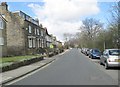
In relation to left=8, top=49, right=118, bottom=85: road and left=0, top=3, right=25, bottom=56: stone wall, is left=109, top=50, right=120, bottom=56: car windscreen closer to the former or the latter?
left=8, top=49, right=118, bottom=85: road

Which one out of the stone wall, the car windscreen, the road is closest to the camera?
the road

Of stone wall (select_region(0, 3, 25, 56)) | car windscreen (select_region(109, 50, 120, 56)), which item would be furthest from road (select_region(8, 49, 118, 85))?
stone wall (select_region(0, 3, 25, 56))

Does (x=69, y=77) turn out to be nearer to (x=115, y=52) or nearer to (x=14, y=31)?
(x=115, y=52)

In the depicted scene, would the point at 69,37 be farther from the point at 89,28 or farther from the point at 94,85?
the point at 94,85

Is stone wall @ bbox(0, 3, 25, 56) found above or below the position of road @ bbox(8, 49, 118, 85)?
above

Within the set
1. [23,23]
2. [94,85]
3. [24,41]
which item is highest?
[23,23]

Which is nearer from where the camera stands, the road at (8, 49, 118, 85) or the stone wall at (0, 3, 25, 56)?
the road at (8, 49, 118, 85)

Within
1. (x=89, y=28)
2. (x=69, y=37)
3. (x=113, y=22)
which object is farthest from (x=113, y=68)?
(x=69, y=37)

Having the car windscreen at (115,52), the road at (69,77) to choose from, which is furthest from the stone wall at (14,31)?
the road at (69,77)

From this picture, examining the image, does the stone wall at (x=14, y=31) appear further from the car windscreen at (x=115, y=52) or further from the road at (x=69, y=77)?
the road at (x=69, y=77)

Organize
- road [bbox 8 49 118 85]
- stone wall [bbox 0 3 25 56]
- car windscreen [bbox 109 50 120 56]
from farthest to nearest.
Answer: stone wall [bbox 0 3 25 56]
car windscreen [bbox 109 50 120 56]
road [bbox 8 49 118 85]

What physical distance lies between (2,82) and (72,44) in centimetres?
16594

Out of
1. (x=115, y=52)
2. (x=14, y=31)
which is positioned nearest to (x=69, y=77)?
(x=115, y=52)

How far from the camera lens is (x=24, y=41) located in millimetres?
52844
